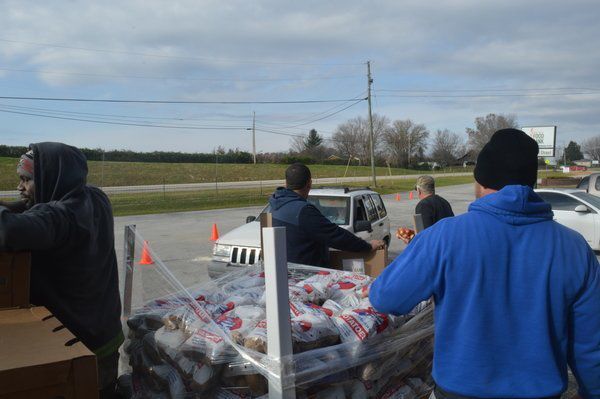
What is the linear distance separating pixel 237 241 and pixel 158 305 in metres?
4.66

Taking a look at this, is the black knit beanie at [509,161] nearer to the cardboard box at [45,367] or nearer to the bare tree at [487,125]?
the cardboard box at [45,367]

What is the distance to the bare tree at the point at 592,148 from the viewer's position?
114m

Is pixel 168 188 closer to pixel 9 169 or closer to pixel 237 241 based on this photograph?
pixel 9 169

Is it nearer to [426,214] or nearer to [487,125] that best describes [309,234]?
[426,214]

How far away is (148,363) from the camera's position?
8.79 feet

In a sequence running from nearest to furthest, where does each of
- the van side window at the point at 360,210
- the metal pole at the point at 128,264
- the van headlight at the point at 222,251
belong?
the metal pole at the point at 128,264
the van headlight at the point at 222,251
the van side window at the point at 360,210

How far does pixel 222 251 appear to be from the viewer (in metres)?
7.61

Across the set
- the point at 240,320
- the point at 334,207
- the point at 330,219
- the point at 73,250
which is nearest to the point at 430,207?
the point at 330,219

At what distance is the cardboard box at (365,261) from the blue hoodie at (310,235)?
0.31 ft

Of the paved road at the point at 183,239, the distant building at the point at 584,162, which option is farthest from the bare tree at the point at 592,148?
the paved road at the point at 183,239

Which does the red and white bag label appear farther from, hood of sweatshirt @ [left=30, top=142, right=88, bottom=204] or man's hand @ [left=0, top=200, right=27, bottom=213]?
man's hand @ [left=0, top=200, right=27, bottom=213]

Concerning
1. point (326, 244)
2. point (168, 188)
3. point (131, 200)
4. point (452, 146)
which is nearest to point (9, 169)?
point (168, 188)

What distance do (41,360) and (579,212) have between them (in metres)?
12.7

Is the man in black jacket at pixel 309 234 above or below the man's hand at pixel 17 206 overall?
below
